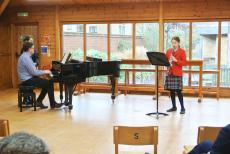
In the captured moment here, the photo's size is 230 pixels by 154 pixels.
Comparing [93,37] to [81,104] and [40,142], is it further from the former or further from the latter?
[40,142]

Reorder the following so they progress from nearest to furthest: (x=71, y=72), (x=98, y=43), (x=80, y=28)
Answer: (x=71, y=72), (x=98, y=43), (x=80, y=28)

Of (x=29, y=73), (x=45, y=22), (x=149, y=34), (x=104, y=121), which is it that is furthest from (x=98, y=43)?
(x=104, y=121)

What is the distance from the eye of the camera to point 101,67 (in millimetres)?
7508

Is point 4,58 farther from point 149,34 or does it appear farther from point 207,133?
point 207,133

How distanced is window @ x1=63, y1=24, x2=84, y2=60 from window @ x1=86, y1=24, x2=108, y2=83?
223 millimetres

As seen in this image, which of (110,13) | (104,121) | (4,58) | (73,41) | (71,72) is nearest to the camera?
(104,121)

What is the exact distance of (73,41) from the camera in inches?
384

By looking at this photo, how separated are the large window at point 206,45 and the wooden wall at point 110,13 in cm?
23

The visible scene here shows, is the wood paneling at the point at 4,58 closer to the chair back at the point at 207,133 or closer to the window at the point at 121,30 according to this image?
the window at the point at 121,30

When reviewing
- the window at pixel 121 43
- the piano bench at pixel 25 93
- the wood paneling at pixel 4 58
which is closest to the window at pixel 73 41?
the window at pixel 121 43

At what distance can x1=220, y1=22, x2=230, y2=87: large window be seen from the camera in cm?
842

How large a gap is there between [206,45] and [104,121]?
3.91m

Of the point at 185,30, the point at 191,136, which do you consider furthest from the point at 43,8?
the point at 191,136

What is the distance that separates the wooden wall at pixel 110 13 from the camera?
8.43 m
